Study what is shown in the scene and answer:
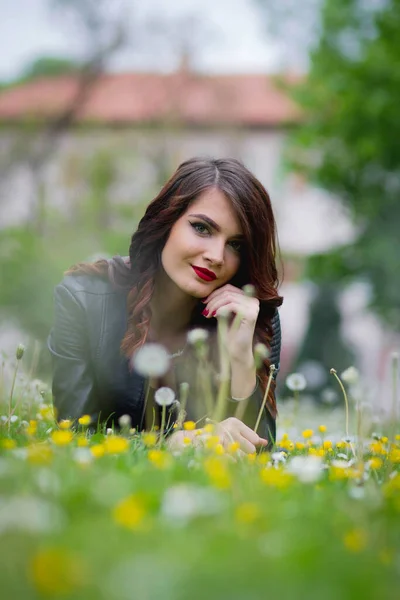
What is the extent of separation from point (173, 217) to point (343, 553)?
2.14 metres

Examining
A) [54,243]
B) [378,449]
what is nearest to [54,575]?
[378,449]

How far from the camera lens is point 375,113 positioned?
11.9 metres

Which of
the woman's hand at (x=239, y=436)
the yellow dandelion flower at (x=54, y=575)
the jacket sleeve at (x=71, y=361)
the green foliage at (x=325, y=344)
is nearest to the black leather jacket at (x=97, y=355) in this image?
the jacket sleeve at (x=71, y=361)

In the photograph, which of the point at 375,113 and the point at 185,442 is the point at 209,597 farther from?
the point at 375,113

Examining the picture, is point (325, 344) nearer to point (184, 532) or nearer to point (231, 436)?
point (231, 436)

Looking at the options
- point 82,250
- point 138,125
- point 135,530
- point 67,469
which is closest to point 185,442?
point 67,469

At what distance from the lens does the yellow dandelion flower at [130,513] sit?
142 centimetres

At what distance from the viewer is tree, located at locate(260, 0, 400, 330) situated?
11977mm

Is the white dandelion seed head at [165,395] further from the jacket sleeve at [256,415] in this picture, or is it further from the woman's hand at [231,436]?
the jacket sleeve at [256,415]

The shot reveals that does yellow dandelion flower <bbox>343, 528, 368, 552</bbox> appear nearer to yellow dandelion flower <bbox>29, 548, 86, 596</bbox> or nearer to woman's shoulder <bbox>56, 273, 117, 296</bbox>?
yellow dandelion flower <bbox>29, 548, 86, 596</bbox>

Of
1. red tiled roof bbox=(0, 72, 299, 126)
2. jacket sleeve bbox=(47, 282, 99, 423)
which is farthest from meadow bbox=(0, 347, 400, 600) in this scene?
red tiled roof bbox=(0, 72, 299, 126)

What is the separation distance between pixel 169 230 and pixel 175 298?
0.33 metres

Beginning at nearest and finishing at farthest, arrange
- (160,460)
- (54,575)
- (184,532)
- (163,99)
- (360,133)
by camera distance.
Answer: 1. (54,575)
2. (184,532)
3. (160,460)
4. (360,133)
5. (163,99)

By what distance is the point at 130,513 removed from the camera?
4.70ft
